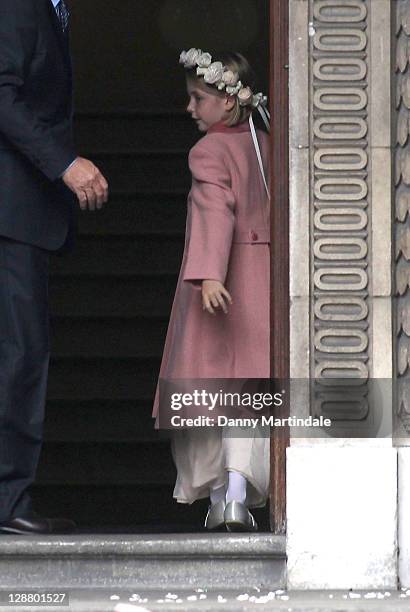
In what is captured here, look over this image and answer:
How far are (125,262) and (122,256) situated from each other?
44 millimetres

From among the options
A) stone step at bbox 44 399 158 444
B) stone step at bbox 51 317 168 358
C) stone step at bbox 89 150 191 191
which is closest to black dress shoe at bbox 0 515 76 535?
stone step at bbox 44 399 158 444

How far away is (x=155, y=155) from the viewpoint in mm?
10031

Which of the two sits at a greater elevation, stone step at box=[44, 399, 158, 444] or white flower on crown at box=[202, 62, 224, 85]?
white flower on crown at box=[202, 62, 224, 85]

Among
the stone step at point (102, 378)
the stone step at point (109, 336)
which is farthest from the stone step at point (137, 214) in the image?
the stone step at point (102, 378)

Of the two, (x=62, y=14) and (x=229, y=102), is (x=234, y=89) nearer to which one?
(x=229, y=102)

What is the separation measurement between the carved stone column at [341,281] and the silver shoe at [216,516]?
613 millimetres

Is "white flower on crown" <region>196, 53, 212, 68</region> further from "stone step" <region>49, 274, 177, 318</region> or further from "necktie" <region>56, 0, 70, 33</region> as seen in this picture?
"stone step" <region>49, 274, 177, 318</region>

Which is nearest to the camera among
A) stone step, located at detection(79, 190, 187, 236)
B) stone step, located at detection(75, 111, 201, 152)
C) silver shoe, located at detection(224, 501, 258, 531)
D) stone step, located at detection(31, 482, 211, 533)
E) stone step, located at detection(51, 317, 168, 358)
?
silver shoe, located at detection(224, 501, 258, 531)

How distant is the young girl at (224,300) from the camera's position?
7098 millimetres

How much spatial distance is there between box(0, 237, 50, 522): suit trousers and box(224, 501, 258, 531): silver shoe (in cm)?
79

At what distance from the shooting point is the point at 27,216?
6.79 meters

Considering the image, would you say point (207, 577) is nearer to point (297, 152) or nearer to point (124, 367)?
point (297, 152)

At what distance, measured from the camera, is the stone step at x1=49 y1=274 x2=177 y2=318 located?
31.0 ft

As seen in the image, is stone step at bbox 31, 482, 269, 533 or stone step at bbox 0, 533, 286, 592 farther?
stone step at bbox 31, 482, 269, 533
